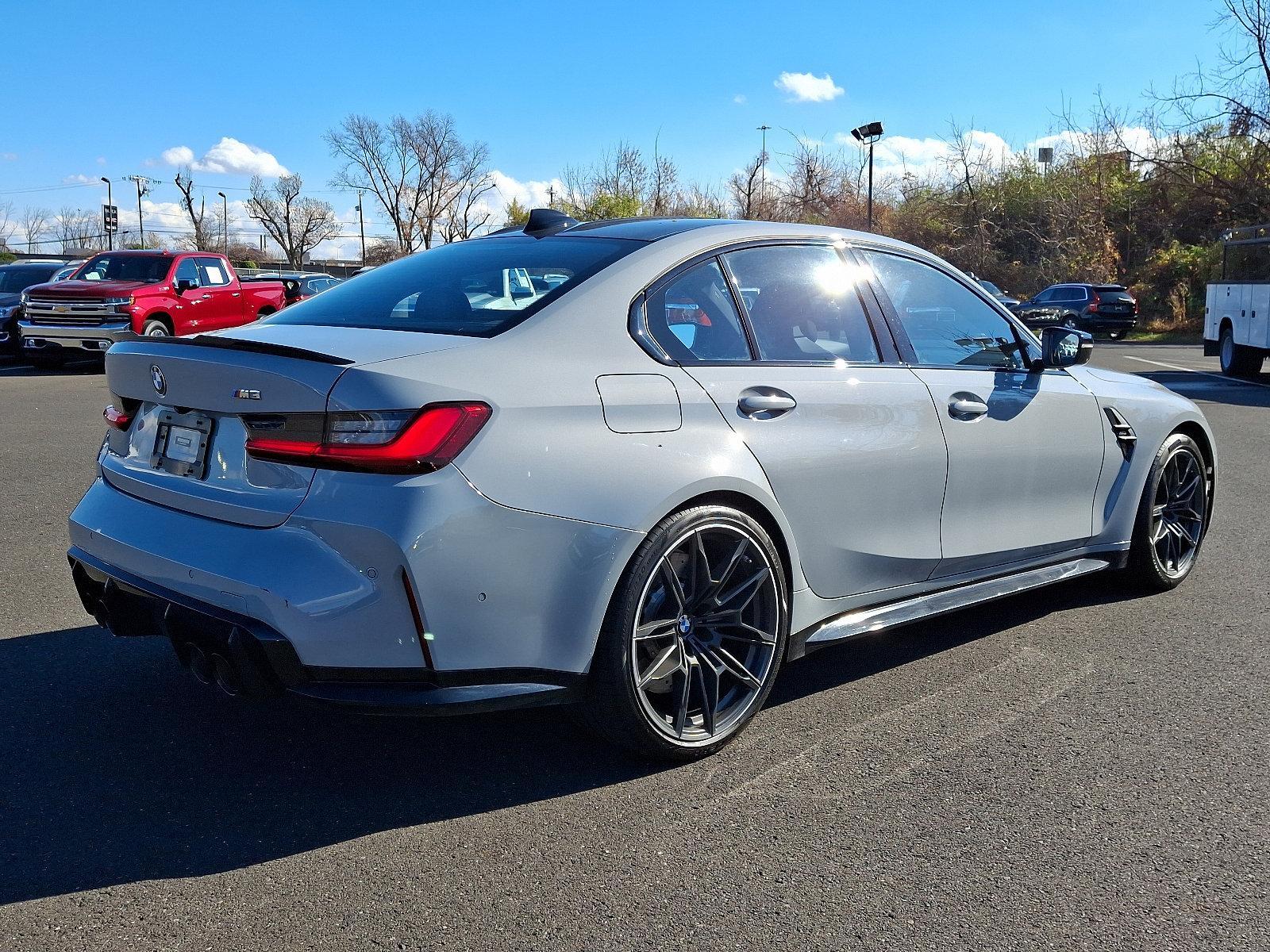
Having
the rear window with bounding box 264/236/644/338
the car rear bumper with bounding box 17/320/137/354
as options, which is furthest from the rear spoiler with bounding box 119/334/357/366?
the car rear bumper with bounding box 17/320/137/354

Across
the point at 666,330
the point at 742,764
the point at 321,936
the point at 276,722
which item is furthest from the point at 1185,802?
the point at 276,722

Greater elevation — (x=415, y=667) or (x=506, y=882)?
(x=415, y=667)

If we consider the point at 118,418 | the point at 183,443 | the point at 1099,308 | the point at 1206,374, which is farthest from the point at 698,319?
the point at 1099,308

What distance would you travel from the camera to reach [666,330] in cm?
355

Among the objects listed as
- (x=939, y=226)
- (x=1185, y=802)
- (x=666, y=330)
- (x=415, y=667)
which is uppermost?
(x=939, y=226)

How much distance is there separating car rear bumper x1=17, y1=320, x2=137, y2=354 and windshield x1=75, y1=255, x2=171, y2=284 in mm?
1228

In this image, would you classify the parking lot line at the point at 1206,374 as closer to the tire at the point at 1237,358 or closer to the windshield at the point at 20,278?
the tire at the point at 1237,358

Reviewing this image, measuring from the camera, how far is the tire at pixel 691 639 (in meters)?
3.26

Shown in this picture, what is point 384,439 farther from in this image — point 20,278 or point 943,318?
point 20,278

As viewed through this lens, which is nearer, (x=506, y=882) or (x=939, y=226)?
(x=506, y=882)

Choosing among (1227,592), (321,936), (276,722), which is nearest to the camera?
(321,936)

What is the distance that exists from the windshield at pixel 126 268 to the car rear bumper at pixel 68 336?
4.03ft

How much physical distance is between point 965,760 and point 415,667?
1.72 m

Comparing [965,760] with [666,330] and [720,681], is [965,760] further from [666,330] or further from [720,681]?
[666,330]
